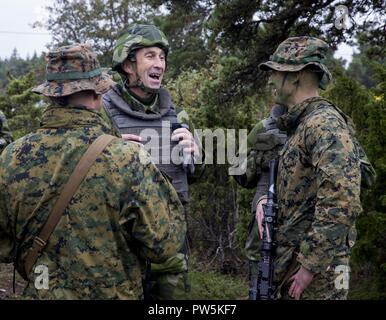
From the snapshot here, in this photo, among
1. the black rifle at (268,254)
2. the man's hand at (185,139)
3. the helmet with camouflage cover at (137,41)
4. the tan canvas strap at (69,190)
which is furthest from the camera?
the helmet with camouflage cover at (137,41)

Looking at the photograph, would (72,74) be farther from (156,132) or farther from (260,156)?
(260,156)

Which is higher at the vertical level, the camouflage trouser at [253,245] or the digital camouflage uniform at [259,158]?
the digital camouflage uniform at [259,158]

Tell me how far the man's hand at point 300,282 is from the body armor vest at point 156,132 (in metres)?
1.05

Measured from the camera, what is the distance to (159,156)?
4195 millimetres

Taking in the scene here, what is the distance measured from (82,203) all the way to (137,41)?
1.78 meters

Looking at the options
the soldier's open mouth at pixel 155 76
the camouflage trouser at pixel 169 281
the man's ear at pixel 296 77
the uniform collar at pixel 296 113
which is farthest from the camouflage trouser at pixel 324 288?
the soldier's open mouth at pixel 155 76

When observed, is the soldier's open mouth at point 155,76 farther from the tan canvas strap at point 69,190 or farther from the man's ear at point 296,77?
the tan canvas strap at point 69,190

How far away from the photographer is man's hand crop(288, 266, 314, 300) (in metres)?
3.30

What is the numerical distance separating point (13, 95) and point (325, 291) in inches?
571

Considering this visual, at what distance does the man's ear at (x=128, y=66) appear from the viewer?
4371mm

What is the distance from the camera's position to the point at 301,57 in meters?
3.66

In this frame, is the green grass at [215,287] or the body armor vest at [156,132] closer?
the body armor vest at [156,132]

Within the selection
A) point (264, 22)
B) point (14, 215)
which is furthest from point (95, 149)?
point (264, 22)
